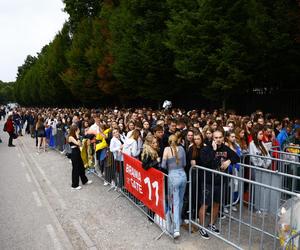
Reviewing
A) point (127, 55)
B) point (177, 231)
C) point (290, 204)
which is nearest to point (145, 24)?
point (127, 55)

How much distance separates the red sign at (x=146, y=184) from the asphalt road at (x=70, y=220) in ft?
1.68

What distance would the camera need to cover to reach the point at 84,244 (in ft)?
18.3

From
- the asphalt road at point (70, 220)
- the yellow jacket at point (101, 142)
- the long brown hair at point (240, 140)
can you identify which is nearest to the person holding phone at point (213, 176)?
the asphalt road at point (70, 220)

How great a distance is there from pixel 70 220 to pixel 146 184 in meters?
1.92

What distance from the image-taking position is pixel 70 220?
6707 mm

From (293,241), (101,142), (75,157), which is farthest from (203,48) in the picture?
(293,241)

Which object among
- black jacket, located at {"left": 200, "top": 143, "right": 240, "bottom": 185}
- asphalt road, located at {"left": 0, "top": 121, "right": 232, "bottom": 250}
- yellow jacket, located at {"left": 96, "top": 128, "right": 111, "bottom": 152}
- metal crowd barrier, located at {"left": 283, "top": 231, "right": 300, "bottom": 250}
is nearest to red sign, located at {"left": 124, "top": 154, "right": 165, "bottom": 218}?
asphalt road, located at {"left": 0, "top": 121, "right": 232, "bottom": 250}

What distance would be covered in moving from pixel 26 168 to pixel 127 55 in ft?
41.0

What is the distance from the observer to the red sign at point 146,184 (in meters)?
5.62

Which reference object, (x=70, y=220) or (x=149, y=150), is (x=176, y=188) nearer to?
(x=149, y=150)

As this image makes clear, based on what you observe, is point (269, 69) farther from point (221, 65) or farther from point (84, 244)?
point (84, 244)

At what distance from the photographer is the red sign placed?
5.62m

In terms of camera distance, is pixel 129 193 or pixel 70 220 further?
pixel 129 193

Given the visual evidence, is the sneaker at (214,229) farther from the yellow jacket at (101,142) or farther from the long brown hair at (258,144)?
the yellow jacket at (101,142)
